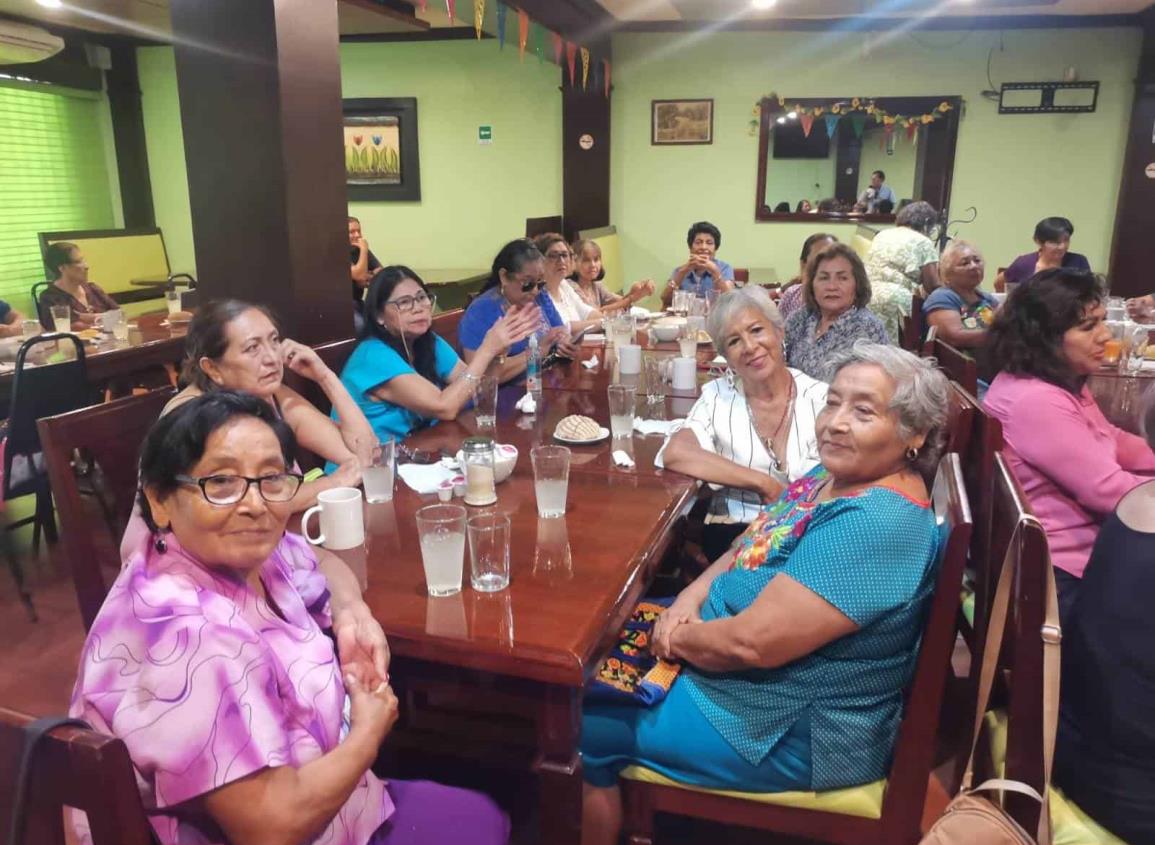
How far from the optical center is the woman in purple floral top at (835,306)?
332 centimetres

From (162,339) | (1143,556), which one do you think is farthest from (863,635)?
(162,339)

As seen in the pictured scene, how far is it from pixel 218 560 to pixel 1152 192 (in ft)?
24.6

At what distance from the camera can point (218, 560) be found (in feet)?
3.45

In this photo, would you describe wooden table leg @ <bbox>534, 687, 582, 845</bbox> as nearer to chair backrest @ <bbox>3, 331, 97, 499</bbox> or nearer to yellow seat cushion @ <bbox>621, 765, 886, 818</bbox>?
yellow seat cushion @ <bbox>621, 765, 886, 818</bbox>

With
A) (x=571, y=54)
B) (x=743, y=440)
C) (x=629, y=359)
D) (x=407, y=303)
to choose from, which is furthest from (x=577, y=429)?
(x=571, y=54)

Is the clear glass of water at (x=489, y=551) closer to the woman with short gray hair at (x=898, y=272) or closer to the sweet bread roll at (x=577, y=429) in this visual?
the sweet bread roll at (x=577, y=429)

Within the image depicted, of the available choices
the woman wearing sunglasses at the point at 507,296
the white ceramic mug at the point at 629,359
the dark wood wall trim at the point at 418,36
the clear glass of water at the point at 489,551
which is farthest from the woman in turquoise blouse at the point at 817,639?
the dark wood wall trim at the point at 418,36

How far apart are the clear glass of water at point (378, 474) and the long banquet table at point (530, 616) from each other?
0.11 feet

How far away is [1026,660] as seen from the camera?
1167 millimetres

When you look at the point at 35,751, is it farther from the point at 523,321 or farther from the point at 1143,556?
the point at 523,321

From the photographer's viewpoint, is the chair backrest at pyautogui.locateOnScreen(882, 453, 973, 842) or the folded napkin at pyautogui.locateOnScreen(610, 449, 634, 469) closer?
the chair backrest at pyautogui.locateOnScreen(882, 453, 973, 842)

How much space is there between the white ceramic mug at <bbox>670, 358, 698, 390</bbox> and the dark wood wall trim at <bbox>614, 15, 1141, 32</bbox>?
16.3 ft

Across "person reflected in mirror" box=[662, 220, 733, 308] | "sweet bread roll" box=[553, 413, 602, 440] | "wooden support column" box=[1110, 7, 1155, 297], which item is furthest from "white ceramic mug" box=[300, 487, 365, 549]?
"wooden support column" box=[1110, 7, 1155, 297]

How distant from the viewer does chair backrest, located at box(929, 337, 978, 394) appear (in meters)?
2.23
